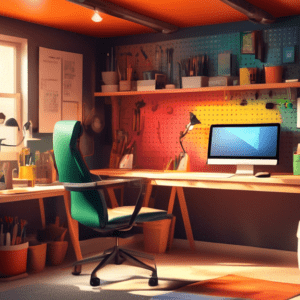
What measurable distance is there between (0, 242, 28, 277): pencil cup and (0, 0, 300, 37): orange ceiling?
1.89 m

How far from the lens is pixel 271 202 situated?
4898mm

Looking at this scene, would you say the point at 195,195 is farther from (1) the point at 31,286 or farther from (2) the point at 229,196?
(1) the point at 31,286

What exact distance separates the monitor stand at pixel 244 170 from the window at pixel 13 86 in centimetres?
195

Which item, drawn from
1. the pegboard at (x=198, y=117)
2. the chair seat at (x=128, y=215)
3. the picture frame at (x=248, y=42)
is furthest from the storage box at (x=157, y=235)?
the picture frame at (x=248, y=42)

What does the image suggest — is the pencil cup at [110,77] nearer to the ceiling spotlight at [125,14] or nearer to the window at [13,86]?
the ceiling spotlight at [125,14]

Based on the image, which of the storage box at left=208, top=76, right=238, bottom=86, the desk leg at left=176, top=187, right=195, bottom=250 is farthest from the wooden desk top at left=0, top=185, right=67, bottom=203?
the storage box at left=208, top=76, right=238, bottom=86

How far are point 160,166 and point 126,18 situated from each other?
1.62 meters

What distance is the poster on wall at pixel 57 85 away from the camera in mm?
5008

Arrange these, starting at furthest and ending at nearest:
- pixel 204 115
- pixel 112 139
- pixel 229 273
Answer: pixel 112 139 → pixel 204 115 → pixel 229 273

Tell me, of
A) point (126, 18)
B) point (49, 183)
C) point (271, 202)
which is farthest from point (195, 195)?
point (126, 18)

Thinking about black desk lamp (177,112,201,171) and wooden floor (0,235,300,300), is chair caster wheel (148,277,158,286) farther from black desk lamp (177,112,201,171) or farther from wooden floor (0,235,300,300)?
black desk lamp (177,112,201,171)

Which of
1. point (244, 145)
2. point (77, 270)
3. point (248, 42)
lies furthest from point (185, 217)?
point (248, 42)

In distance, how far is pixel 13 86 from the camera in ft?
15.9

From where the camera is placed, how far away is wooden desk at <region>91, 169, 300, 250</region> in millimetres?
4207
